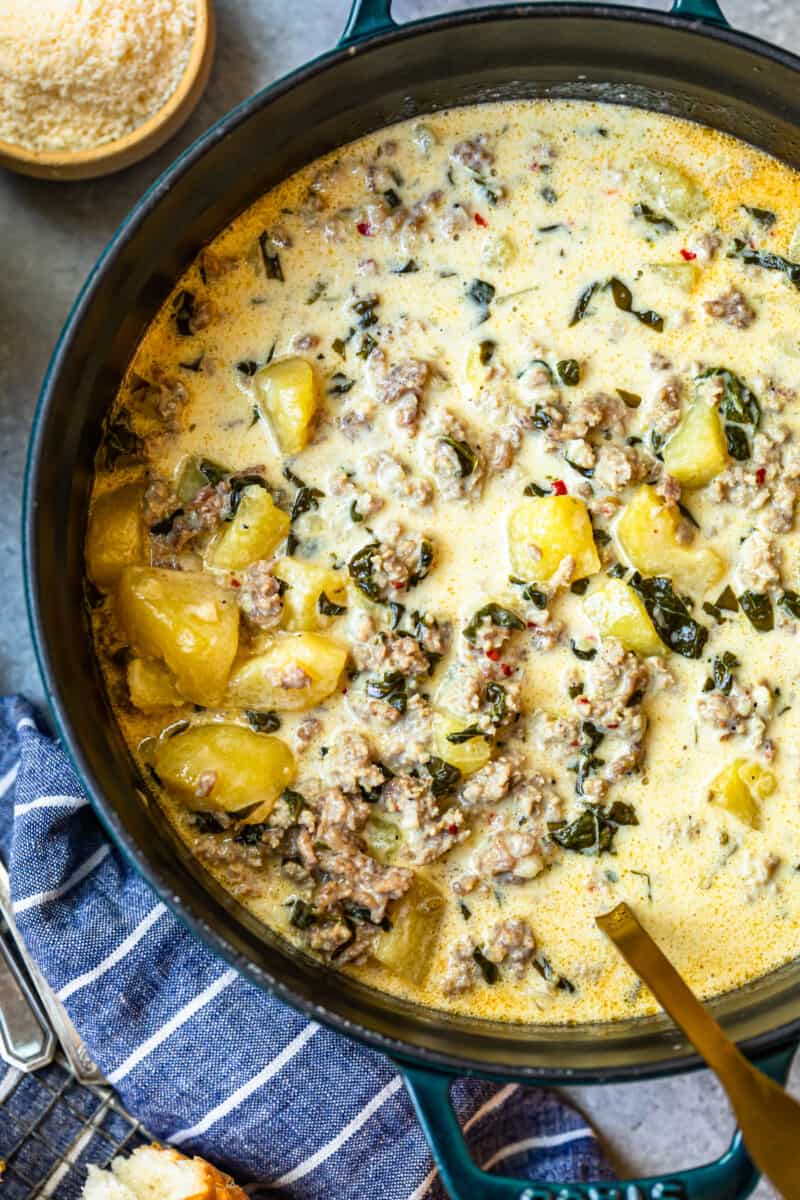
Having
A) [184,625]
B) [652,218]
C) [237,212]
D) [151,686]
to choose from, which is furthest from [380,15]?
[151,686]

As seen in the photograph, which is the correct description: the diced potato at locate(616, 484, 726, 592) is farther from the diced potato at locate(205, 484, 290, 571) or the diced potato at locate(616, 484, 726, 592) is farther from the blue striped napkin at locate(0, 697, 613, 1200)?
the blue striped napkin at locate(0, 697, 613, 1200)

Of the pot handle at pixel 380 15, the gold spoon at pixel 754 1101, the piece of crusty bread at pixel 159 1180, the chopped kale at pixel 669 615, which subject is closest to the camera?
the gold spoon at pixel 754 1101

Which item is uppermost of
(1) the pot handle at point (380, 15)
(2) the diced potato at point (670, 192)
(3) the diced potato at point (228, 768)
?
(1) the pot handle at point (380, 15)

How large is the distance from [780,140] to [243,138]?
144cm

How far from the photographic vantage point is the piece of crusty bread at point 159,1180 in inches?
132

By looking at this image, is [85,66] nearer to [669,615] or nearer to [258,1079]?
[669,615]

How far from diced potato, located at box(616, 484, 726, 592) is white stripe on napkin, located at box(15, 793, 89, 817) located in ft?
5.24

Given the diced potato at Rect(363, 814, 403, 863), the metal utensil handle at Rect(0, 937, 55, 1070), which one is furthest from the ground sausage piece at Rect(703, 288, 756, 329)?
the metal utensil handle at Rect(0, 937, 55, 1070)

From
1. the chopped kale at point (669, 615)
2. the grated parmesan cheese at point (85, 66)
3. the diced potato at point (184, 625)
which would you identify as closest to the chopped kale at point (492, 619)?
the chopped kale at point (669, 615)

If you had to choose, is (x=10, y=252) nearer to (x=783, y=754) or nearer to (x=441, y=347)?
(x=441, y=347)

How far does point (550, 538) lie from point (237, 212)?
1.22 m

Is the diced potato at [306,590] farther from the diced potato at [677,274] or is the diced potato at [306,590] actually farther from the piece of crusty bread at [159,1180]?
the piece of crusty bread at [159,1180]

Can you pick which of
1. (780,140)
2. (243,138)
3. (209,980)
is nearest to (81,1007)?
(209,980)

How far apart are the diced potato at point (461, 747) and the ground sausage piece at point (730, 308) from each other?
4.05 feet
